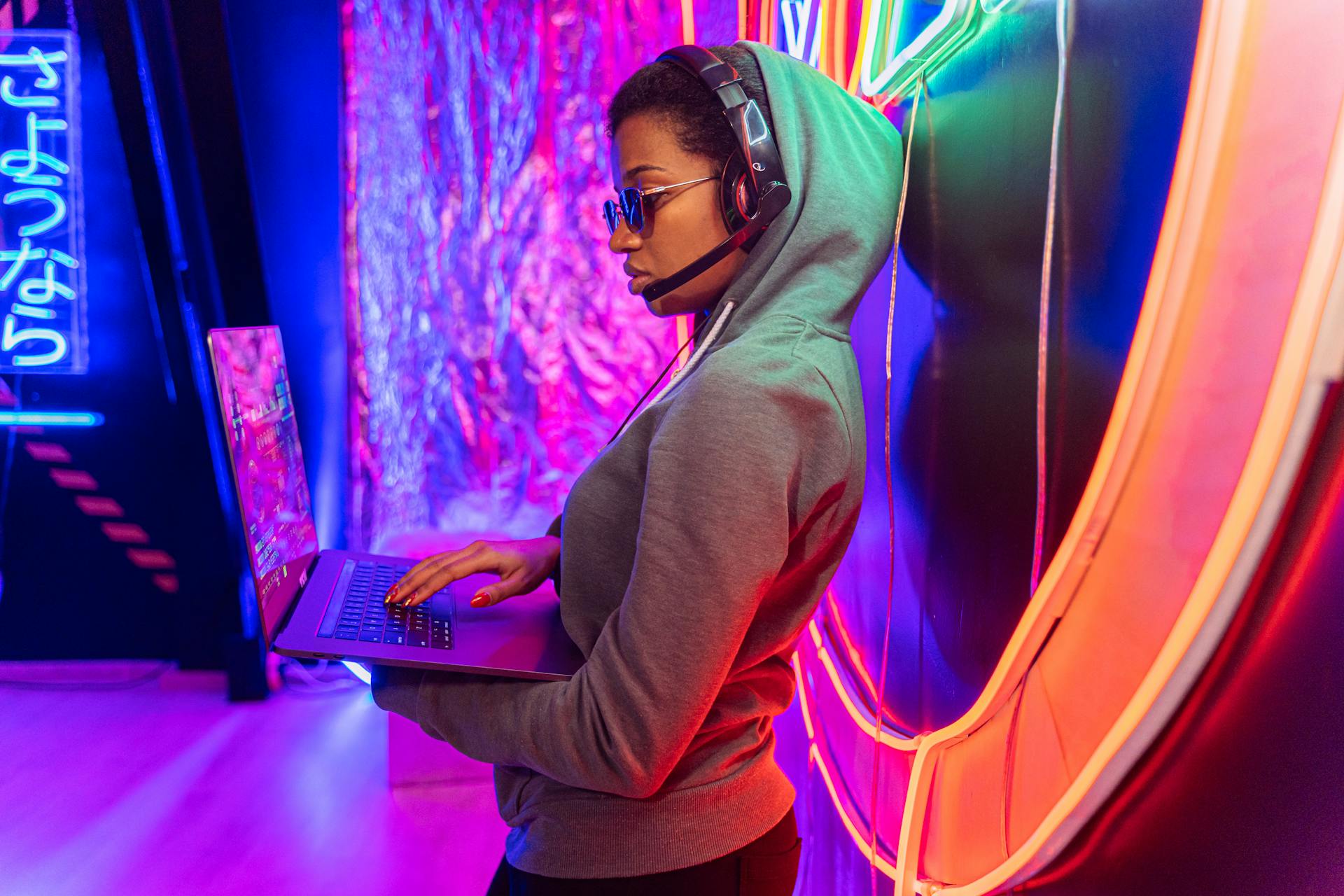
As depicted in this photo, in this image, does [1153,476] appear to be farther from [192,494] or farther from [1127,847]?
[192,494]

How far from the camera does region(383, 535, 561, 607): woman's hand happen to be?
92 cm

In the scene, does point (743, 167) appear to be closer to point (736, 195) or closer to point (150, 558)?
point (736, 195)

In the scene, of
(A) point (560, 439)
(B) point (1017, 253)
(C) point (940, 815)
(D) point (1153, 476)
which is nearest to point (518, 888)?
(C) point (940, 815)

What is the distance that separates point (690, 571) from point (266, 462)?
2.62ft

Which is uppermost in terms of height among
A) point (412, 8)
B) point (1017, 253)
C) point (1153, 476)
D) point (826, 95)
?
point (412, 8)

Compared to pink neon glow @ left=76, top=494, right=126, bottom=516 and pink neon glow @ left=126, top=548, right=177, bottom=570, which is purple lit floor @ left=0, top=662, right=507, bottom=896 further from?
pink neon glow @ left=76, top=494, right=126, bottom=516

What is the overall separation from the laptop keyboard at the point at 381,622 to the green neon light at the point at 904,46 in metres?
0.87

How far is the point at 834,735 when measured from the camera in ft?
4.38

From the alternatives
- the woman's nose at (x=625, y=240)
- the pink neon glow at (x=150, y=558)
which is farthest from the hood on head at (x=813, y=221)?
the pink neon glow at (x=150, y=558)

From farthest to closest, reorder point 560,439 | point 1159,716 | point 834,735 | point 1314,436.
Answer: point 560,439 → point 834,735 → point 1159,716 → point 1314,436

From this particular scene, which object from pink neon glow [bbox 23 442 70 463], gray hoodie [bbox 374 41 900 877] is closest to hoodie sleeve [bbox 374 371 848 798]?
gray hoodie [bbox 374 41 900 877]

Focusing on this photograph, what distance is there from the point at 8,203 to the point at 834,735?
283cm

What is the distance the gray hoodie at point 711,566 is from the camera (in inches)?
26.6

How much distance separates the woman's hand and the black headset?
430 millimetres
